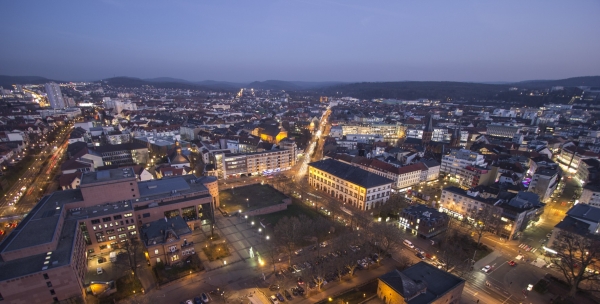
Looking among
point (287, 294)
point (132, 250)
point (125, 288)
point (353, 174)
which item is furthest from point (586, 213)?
point (132, 250)

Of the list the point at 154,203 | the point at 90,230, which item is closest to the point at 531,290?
the point at 154,203

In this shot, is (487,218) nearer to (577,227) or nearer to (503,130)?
(577,227)

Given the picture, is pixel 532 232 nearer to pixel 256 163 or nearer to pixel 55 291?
pixel 256 163

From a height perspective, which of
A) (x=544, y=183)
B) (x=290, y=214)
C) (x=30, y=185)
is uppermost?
(x=544, y=183)

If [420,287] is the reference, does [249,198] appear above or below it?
below

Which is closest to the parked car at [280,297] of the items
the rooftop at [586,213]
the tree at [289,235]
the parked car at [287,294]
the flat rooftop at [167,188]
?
the parked car at [287,294]

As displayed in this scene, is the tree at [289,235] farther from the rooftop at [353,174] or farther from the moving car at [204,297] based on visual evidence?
the rooftop at [353,174]
